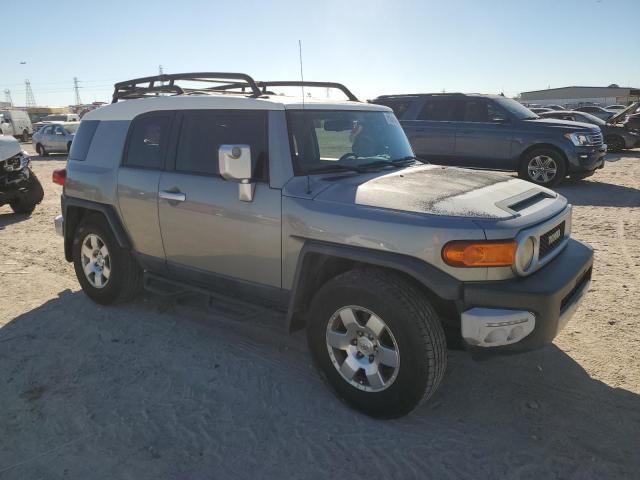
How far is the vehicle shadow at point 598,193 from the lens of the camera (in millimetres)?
9195

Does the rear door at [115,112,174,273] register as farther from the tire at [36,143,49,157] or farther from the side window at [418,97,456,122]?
the tire at [36,143,49,157]

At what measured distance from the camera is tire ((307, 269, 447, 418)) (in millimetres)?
2771

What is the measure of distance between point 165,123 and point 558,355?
361 cm

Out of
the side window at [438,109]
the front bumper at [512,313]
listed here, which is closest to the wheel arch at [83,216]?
the front bumper at [512,313]

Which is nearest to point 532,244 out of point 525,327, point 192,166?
point 525,327

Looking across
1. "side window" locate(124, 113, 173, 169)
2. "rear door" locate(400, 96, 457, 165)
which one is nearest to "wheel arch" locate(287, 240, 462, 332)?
"side window" locate(124, 113, 173, 169)

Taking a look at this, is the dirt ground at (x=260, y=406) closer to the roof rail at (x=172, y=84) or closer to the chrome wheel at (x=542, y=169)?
the roof rail at (x=172, y=84)

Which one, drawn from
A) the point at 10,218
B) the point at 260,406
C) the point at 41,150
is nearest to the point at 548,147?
the point at 260,406

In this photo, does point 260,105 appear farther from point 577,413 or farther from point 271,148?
point 577,413

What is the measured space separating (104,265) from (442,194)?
332 centimetres

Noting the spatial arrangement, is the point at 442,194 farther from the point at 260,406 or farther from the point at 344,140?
the point at 260,406

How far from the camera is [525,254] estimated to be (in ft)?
9.22

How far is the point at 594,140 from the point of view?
33.9 feet

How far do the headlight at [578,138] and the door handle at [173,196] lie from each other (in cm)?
878
